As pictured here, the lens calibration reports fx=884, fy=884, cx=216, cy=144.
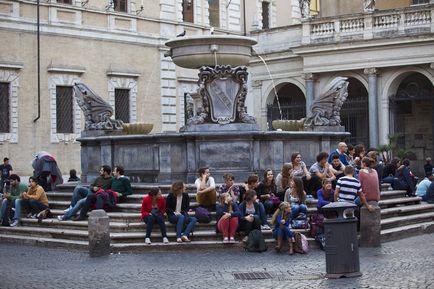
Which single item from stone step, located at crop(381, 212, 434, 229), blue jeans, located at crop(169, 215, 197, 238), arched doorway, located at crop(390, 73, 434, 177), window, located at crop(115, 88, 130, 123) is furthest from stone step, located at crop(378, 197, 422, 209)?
window, located at crop(115, 88, 130, 123)

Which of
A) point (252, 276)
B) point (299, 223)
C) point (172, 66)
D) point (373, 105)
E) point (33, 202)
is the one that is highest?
point (172, 66)

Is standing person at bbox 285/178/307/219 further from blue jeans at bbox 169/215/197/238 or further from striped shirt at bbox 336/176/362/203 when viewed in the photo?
blue jeans at bbox 169/215/197/238

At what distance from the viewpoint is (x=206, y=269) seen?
13.6 m

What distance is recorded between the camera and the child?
1523cm

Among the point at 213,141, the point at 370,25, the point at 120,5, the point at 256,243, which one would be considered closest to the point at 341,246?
the point at 256,243

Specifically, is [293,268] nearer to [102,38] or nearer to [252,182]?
[252,182]

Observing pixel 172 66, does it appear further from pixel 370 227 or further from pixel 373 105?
pixel 370 227

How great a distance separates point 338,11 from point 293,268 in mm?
30528

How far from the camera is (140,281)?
12.6m

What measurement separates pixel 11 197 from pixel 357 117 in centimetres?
2104

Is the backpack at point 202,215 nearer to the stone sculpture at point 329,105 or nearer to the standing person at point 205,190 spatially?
the standing person at point 205,190

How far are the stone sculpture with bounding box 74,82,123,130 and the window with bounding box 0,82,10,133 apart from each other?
1046 cm

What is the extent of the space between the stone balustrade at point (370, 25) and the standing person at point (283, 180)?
59.1ft

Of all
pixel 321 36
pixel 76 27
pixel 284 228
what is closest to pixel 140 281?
pixel 284 228
